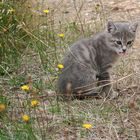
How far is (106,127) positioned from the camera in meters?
4.35

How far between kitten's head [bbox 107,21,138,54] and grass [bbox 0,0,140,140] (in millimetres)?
373

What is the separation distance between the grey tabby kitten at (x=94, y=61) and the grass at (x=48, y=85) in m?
0.17

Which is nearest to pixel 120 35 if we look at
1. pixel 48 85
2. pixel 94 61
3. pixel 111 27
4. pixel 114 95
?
pixel 111 27

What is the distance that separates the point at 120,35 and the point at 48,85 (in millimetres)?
1041

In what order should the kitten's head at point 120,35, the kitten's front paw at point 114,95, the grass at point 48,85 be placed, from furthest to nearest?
the kitten's head at point 120,35, the kitten's front paw at point 114,95, the grass at point 48,85

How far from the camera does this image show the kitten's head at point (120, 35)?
5.63 meters

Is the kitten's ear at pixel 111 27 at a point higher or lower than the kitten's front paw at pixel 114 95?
higher

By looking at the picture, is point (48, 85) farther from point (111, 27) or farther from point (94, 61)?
point (111, 27)

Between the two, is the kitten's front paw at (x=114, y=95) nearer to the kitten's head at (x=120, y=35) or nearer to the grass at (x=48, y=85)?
the grass at (x=48, y=85)

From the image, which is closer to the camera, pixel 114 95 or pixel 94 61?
pixel 114 95

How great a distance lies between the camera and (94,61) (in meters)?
5.48

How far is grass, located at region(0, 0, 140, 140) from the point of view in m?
4.26

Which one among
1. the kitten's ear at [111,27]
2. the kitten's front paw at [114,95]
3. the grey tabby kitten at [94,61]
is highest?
the kitten's ear at [111,27]

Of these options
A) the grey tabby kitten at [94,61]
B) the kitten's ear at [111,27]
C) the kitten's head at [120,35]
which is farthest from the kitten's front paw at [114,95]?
the kitten's ear at [111,27]
